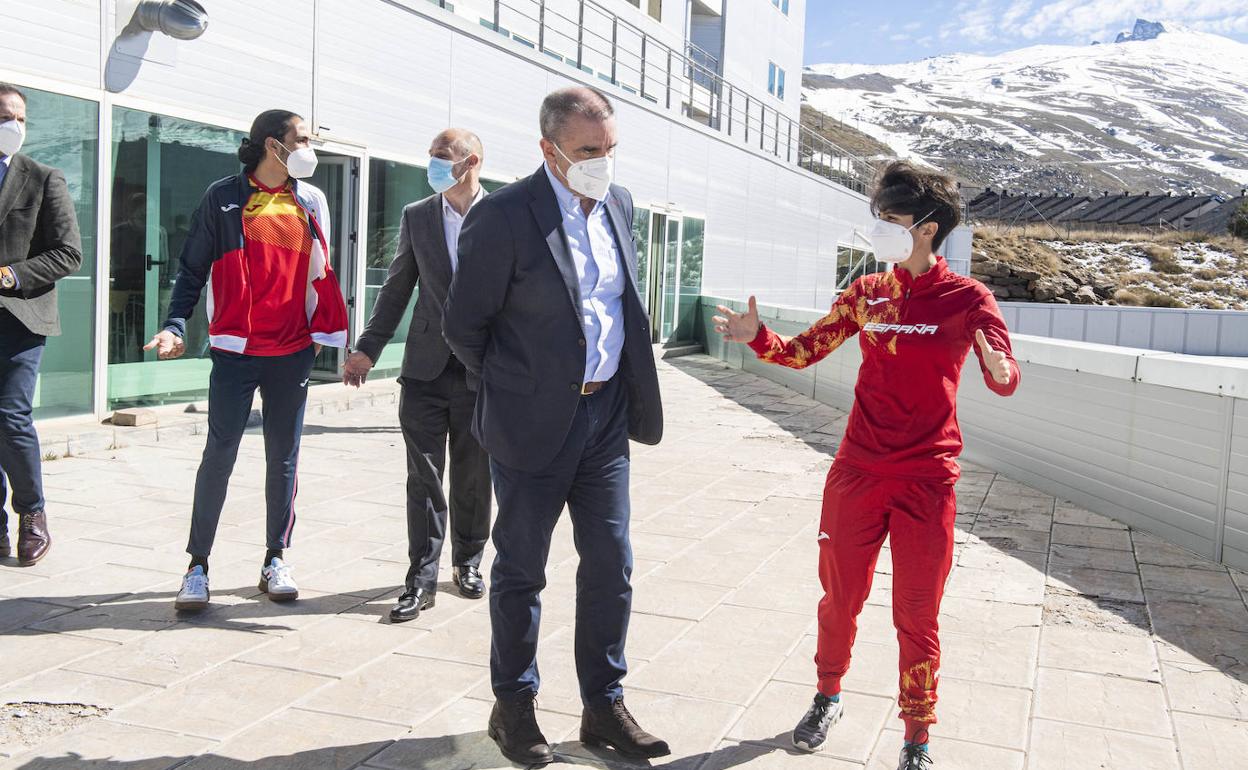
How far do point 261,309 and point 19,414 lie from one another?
138cm

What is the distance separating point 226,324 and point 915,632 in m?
2.80

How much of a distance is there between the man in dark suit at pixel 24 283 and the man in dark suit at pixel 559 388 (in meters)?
2.61

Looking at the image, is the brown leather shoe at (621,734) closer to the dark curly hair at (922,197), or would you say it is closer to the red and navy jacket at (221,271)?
the dark curly hair at (922,197)

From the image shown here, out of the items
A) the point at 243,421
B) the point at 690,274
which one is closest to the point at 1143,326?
the point at 690,274

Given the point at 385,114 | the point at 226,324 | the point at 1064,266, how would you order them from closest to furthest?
the point at 226,324 < the point at 385,114 < the point at 1064,266

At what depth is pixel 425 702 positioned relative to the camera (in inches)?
152

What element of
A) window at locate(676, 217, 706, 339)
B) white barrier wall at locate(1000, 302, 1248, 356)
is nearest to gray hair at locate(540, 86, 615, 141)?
window at locate(676, 217, 706, 339)

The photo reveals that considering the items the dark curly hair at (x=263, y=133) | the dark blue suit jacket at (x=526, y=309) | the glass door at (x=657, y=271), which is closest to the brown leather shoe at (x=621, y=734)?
the dark blue suit jacket at (x=526, y=309)

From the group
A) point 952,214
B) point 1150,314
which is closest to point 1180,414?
point 952,214

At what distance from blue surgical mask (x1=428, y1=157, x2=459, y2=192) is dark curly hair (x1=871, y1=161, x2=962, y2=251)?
6.26 feet

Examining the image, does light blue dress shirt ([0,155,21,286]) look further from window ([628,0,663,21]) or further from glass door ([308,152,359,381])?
window ([628,0,663,21])

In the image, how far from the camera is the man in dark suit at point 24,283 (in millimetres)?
5113

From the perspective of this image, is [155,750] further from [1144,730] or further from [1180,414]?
[1180,414]

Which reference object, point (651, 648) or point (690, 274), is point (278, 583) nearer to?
point (651, 648)
